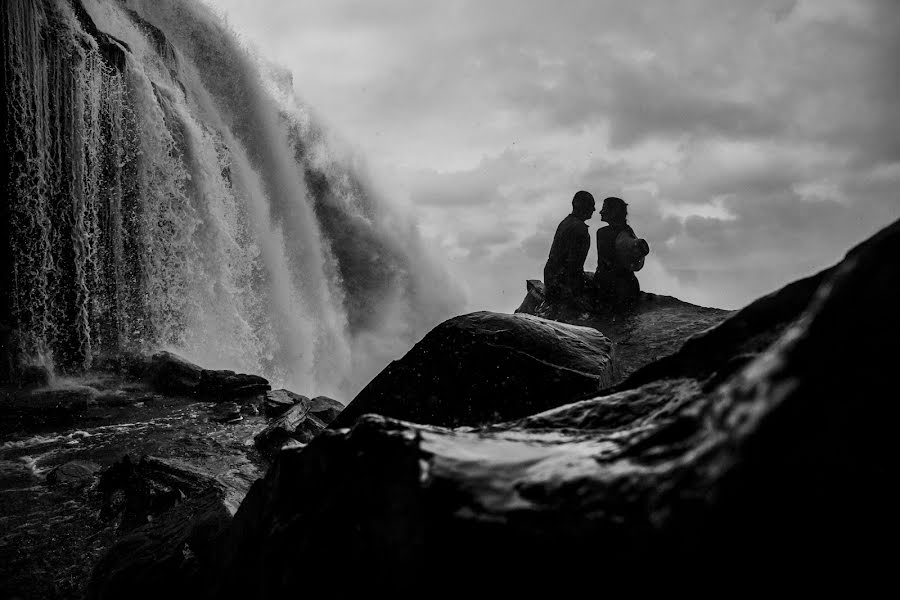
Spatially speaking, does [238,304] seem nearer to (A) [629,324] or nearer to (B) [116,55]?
(B) [116,55]

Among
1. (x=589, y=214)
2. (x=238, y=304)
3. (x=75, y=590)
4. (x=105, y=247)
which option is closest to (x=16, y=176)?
(x=105, y=247)

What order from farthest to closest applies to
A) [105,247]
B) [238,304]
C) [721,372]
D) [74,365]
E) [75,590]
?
[238,304]
[105,247]
[74,365]
[75,590]
[721,372]

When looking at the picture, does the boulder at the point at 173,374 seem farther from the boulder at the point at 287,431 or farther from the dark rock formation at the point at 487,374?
the dark rock formation at the point at 487,374

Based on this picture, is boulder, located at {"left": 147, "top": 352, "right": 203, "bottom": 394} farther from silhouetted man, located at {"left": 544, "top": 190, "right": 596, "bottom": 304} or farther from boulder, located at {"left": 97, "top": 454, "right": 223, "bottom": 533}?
silhouetted man, located at {"left": 544, "top": 190, "right": 596, "bottom": 304}

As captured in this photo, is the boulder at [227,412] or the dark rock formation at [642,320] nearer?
the dark rock formation at [642,320]

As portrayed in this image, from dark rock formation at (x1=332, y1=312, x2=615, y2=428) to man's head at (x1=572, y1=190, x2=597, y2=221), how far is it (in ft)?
21.6

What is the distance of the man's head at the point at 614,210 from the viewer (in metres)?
10.6

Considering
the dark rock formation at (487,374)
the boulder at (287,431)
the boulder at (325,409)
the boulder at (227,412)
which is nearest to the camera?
the dark rock formation at (487,374)

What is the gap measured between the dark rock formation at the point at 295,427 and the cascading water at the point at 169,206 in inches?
228

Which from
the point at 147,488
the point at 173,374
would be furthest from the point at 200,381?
the point at 147,488

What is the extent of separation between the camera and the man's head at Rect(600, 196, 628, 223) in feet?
34.8

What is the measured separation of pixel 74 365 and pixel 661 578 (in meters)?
12.7

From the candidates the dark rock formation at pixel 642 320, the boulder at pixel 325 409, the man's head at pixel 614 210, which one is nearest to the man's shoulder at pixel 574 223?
the man's head at pixel 614 210

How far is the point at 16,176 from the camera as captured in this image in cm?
1073
